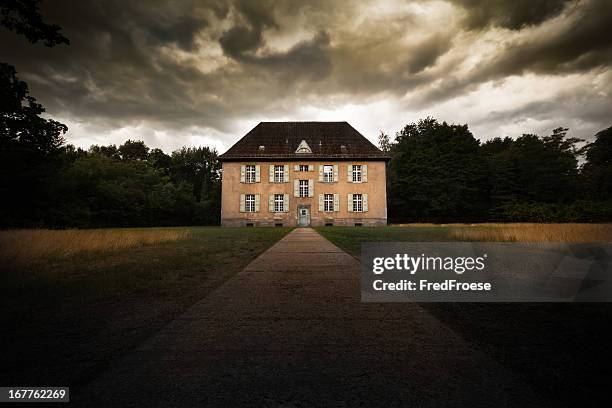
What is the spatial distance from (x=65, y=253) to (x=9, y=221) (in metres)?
12.6

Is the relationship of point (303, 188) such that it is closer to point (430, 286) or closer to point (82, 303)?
point (430, 286)

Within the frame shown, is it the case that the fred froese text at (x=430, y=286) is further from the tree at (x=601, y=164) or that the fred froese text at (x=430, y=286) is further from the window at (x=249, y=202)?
the tree at (x=601, y=164)

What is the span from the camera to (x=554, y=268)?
Answer: 13.4 feet

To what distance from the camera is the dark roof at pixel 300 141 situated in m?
24.8

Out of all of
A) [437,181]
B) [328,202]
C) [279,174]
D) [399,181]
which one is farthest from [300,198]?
[437,181]

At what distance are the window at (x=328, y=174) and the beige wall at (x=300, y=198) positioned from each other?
37 cm

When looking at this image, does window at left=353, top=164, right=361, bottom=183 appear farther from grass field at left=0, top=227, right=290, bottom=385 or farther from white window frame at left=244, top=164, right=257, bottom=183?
grass field at left=0, top=227, right=290, bottom=385

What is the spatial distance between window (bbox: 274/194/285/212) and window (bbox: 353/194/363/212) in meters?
6.38

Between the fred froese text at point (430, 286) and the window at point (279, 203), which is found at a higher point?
the window at point (279, 203)

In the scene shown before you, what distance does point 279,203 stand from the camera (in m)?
24.9

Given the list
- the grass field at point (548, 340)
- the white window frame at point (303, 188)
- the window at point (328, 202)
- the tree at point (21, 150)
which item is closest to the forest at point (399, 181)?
the tree at point (21, 150)

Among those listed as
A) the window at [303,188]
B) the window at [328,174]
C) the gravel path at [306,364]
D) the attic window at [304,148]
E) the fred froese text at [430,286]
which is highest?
the attic window at [304,148]

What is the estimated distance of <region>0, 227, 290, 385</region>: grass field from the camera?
5.08ft

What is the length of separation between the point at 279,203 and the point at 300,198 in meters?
1.95
